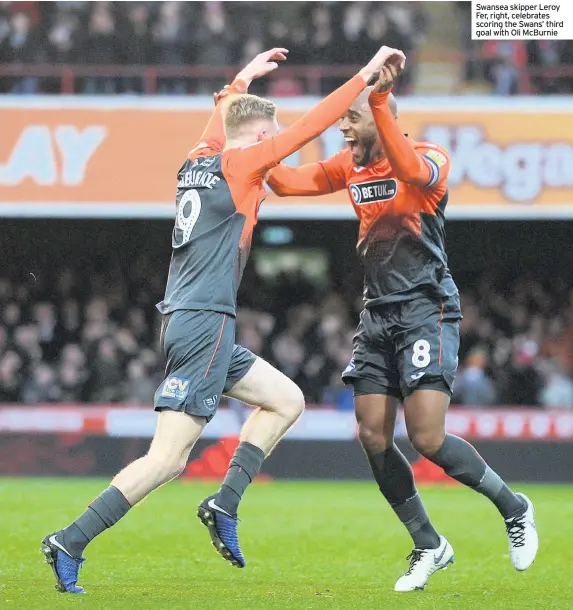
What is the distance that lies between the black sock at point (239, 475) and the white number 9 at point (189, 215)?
3.74 ft

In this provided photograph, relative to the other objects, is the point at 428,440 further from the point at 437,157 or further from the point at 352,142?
the point at 352,142

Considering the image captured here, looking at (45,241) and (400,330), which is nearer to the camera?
(400,330)

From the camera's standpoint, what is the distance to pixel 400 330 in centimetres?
659

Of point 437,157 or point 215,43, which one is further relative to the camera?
point 215,43

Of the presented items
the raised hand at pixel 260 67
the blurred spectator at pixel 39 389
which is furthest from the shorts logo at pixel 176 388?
the blurred spectator at pixel 39 389

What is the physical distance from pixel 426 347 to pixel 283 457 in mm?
9524

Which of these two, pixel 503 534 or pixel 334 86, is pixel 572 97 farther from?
pixel 503 534

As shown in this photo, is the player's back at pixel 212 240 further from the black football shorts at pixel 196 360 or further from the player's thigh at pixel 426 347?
the player's thigh at pixel 426 347

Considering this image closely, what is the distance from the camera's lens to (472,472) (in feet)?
21.6

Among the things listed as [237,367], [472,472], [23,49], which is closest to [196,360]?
[237,367]

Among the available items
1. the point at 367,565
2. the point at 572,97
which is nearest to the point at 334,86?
the point at 572,97

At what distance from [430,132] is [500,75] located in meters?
1.43

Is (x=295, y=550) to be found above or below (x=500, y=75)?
below

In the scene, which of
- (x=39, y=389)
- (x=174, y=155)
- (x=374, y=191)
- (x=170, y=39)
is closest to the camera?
(x=374, y=191)
